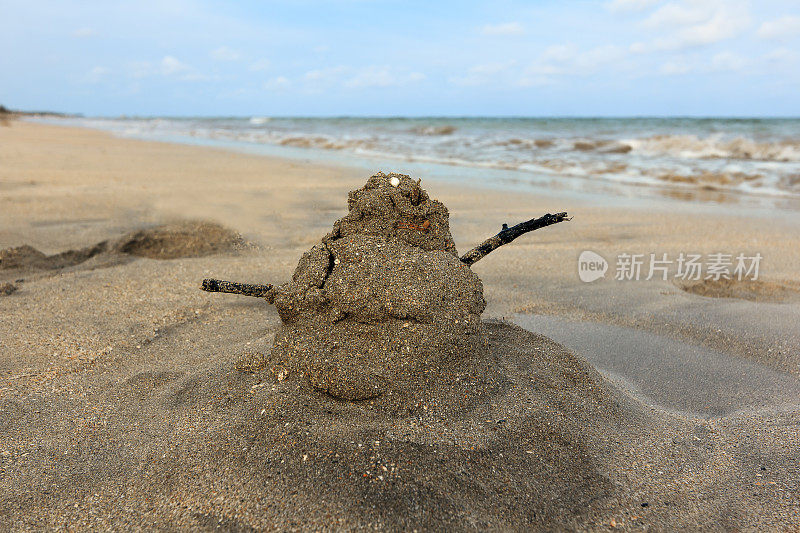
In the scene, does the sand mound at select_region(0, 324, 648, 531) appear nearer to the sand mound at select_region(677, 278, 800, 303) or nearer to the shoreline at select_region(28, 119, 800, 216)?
the sand mound at select_region(677, 278, 800, 303)

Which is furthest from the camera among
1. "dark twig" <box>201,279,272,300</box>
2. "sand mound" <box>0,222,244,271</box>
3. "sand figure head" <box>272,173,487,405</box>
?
"sand mound" <box>0,222,244,271</box>

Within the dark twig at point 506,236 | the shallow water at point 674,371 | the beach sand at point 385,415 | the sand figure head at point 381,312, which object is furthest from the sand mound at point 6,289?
the shallow water at point 674,371

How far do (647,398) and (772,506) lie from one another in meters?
0.66

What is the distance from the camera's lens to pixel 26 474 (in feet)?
4.75

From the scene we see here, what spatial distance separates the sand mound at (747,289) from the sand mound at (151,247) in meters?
3.42

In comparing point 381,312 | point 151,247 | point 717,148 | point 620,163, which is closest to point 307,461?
point 381,312

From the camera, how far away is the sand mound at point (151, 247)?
3.41 m

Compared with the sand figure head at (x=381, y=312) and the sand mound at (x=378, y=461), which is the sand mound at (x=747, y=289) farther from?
the sand figure head at (x=381, y=312)

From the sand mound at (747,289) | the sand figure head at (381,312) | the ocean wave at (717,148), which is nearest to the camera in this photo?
the sand figure head at (381,312)

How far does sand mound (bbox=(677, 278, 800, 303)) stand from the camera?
10.8ft

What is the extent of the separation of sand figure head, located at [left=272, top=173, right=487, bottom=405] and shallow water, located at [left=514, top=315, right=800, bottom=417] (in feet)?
3.02

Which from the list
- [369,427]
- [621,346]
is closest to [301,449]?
[369,427]

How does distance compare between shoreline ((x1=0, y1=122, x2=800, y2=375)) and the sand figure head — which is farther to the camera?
shoreline ((x1=0, y1=122, x2=800, y2=375))

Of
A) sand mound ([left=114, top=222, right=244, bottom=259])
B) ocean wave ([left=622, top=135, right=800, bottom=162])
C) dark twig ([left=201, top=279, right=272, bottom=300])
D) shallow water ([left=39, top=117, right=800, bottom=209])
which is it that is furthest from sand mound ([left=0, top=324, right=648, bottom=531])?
ocean wave ([left=622, top=135, right=800, bottom=162])
